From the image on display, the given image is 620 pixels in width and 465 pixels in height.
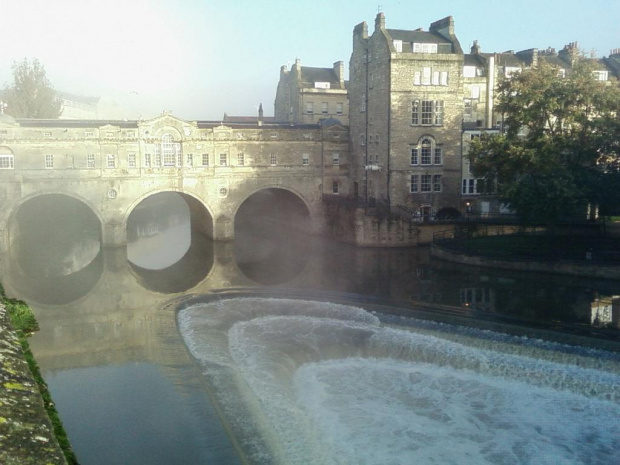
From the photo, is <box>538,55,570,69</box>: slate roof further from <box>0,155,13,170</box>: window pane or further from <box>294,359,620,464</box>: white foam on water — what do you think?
<box>0,155,13,170</box>: window pane

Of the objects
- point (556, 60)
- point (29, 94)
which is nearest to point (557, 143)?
point (556, 60)

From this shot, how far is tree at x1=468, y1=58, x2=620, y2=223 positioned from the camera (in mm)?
32969

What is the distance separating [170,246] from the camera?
47719mm

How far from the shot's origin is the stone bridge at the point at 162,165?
40.4 meters

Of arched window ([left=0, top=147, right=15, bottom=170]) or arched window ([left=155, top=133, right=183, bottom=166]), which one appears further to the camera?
arched window ([left=155, top=133, right=183, bottom=166])

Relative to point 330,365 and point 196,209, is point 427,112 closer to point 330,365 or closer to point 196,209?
point 196,209

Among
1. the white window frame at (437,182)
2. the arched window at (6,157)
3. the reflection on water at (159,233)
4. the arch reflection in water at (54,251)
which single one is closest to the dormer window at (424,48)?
the white window frame at (437,182)

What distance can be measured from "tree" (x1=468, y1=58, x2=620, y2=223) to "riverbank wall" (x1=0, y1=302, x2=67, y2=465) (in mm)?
29160

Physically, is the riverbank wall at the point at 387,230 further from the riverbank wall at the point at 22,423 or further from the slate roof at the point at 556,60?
the riverbank wall at the point at 22,423

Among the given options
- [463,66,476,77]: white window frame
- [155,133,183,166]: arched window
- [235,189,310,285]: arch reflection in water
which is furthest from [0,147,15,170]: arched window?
Result: [463,66,476,77]: white window frame

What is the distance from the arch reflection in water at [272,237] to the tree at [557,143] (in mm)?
13611

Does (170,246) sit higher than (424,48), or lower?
lower

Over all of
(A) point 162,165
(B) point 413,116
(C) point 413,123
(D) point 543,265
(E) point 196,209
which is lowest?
(D) point 543,265

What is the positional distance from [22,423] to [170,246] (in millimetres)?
40622
